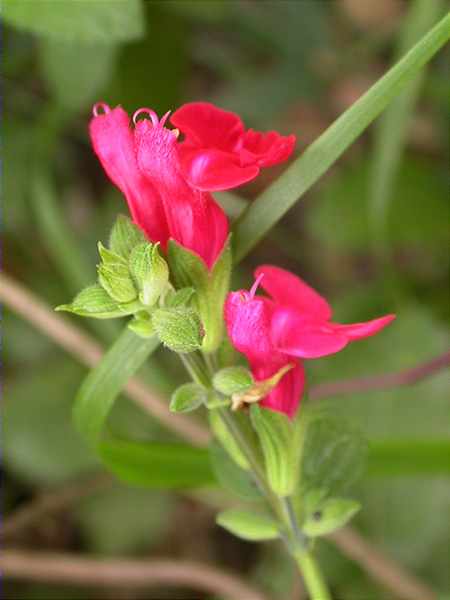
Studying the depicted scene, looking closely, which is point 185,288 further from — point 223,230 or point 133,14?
point 133,14

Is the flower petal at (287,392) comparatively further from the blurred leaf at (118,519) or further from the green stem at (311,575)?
the blurred leaf at (118,519)

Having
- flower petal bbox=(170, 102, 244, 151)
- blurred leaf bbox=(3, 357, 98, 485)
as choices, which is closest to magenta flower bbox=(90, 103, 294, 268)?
flower petal bbox=(170, 102, 244, 151)

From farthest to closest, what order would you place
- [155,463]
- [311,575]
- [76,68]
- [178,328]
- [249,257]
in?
[249,257], [76,68], [155,463], [311,575], [178,328]

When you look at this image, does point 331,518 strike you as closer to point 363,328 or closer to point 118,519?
point 363,328

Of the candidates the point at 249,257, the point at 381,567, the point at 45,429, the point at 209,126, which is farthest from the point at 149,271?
the point at 249,257

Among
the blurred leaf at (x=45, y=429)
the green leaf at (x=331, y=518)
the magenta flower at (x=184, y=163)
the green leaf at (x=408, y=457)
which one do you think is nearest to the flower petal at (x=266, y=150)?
the magenta flower at (x=184, y=163)

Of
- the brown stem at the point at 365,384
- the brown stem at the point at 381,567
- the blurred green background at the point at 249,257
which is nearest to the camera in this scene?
the brown stem at the point at 365,384

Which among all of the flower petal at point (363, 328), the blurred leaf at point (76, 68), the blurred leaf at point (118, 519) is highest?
the blurred leaf at point (76, 68)
